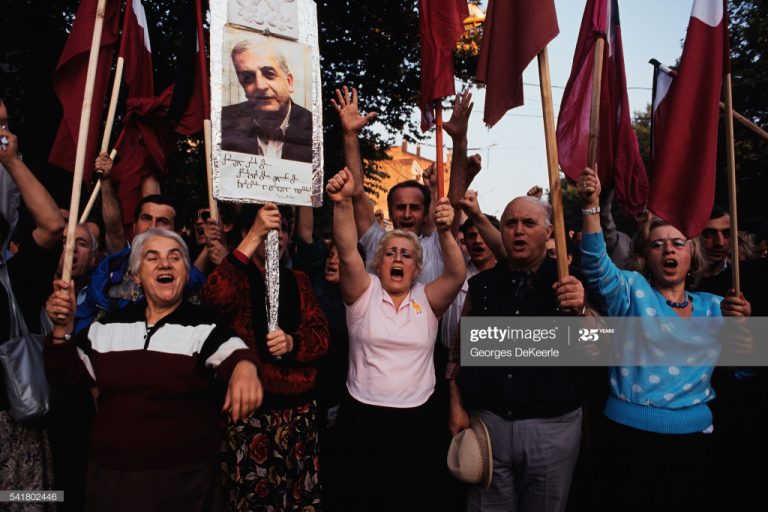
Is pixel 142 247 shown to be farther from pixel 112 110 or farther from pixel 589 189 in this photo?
pixel 589 189

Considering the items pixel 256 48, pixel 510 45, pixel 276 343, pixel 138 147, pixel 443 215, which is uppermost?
pixel 510 45

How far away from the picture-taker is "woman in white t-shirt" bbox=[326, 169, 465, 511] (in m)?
2.89

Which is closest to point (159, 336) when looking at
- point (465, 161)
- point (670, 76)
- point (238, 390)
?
point (238, 390)

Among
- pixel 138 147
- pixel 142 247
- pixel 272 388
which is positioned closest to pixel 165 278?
pixel 142 247

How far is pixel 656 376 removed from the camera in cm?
271

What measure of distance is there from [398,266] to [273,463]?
49.9 inches

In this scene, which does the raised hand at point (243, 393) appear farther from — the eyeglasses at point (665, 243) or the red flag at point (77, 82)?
the eyeglasses at point (665, 243)

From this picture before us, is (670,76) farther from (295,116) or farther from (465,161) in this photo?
(295,116)

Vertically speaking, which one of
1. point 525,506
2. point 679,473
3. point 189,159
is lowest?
point 525,506

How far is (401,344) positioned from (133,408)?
1.37 metres

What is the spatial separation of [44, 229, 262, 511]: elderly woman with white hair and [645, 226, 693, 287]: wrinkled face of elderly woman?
7.18 ft

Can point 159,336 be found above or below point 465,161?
below

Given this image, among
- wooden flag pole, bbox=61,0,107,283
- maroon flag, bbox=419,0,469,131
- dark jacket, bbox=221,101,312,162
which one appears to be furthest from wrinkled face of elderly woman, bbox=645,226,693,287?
wooden flag pole, bbox=61,0,107,283

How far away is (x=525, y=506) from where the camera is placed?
2822 millimetres
